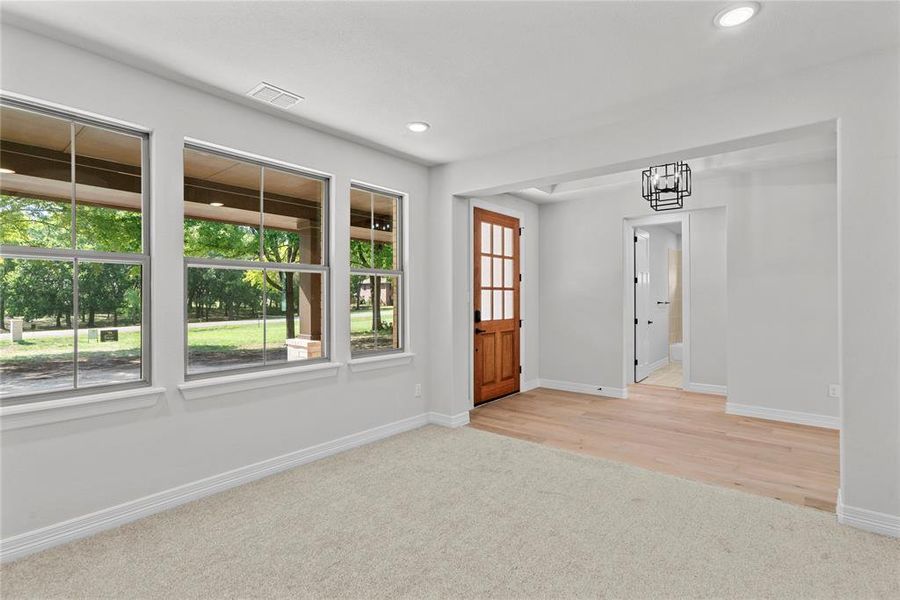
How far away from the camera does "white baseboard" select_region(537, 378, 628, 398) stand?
559cm

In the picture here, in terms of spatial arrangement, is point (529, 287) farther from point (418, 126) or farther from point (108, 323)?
point (108, 323)

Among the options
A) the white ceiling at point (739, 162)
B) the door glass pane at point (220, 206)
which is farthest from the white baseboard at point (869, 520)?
the door glass pane at point (220, 206)

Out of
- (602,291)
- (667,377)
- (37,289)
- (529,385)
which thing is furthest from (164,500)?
(667,377)

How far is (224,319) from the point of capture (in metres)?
3.12

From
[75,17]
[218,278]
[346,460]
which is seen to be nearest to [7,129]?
[75,17]

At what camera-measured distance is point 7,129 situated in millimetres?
2291

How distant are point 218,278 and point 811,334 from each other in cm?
518

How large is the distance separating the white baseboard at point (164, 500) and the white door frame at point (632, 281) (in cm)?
324

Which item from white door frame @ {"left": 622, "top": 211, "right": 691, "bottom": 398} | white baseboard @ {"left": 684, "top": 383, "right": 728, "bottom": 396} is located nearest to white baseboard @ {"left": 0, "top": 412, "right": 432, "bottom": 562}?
white door frame @ {"left": 622, "top": 211, "right": 691, "bottom": 398}

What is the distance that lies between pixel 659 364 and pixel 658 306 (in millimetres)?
981

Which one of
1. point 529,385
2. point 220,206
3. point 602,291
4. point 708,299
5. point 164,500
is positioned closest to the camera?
point 164,500

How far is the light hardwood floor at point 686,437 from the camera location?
10.3 feet

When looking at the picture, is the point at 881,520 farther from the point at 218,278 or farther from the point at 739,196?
the point at 218,278

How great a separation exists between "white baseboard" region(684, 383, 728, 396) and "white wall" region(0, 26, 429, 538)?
420cm
